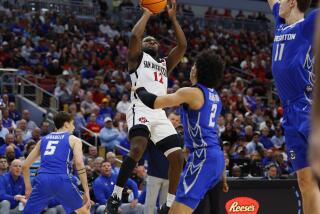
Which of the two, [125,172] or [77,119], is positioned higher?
[125,172]

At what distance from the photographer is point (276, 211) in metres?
8.82

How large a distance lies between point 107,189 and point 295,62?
20.0 feet

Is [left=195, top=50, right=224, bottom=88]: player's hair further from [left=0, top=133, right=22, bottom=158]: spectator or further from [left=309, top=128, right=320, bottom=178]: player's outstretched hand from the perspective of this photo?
[left=0, top=133, right=22, bottom=158]: spectator

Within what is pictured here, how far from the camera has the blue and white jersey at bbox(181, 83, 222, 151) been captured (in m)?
5.19

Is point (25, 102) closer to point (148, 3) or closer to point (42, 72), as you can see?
point (42, 72)

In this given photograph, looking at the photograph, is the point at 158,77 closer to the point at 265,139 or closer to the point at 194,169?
the point at 194,169

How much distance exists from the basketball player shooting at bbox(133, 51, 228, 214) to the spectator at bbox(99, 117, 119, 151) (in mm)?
8892

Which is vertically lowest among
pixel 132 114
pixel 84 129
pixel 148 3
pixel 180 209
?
pixel 84 129

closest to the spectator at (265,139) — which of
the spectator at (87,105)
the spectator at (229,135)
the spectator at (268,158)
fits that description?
the spectator at (229,135)

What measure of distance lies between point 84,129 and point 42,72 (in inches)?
163

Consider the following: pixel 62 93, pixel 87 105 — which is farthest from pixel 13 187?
pixel 62 93

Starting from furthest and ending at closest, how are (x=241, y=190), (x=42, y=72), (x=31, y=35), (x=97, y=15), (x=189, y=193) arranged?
(x=97, y=15) < (x=31, y=35) < (x=42, y=72) < (x=241, y=190) < (x=189, y=193)

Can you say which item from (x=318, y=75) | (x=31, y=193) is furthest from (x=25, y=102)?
(x=318, y=75)

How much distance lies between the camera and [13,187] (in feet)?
31.5
